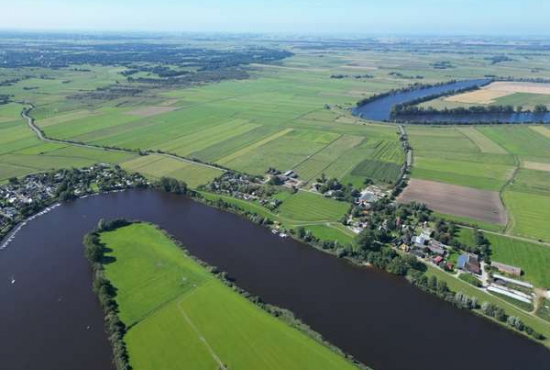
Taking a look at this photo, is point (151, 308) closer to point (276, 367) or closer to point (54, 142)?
point (276, 367)

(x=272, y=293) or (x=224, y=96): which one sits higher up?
(x=224, y=96)

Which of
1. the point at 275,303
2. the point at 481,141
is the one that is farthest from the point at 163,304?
the point at 481,141

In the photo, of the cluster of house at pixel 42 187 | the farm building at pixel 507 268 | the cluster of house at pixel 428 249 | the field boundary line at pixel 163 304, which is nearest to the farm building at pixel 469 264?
the cluster of house at pixel 428 249

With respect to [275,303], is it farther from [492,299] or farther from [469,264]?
[469,264]

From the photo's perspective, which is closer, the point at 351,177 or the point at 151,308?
the point at 151,308

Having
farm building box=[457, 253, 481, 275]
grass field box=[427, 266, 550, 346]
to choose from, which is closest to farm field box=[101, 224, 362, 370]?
grass field box=[427, 266, 550, 346]

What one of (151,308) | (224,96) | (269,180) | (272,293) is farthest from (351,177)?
(224,96)

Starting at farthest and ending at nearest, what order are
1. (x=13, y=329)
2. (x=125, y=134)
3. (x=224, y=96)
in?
(x=224, y=96)
(x=125, y=134)
(x=13, y=329)
